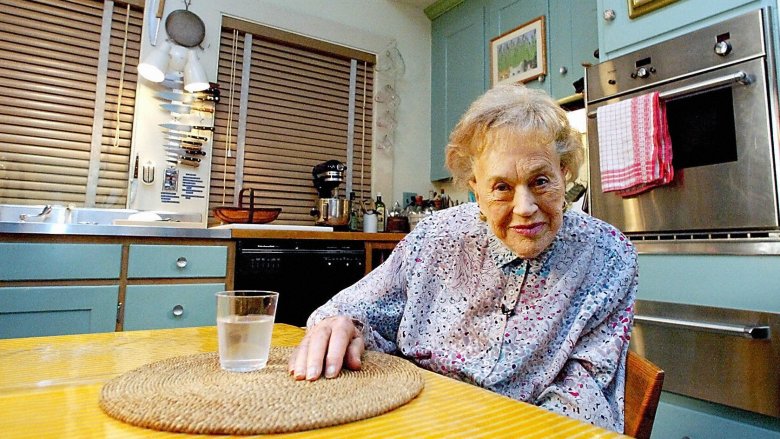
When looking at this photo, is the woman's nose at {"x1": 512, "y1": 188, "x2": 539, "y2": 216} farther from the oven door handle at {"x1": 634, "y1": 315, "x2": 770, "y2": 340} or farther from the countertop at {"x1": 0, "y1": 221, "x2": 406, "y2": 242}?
the countertop at {"x1": 0, "y1": 221, "x2": 406, "y2": 242}

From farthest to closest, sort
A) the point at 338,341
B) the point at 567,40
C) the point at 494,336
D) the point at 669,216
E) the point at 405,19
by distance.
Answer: the point at 405,19
the point at 567,40
the point at 669,216
the point at 494,336
the point at 338,341

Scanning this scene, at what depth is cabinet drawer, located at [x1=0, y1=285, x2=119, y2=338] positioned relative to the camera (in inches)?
76.8

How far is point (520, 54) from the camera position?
318 centimetres

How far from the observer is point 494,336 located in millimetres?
890

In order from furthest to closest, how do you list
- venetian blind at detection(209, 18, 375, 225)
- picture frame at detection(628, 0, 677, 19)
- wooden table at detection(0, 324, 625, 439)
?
venetian blind at detection(209, 18, 375, 225)
picture frame at detection(628, 0, 677, 19)
wooden table at detection(0, 324, 625, 439)

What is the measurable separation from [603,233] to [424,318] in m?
0.41

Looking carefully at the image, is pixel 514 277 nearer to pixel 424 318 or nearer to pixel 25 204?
pixel 424 318

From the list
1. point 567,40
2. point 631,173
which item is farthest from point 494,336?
point 567,40

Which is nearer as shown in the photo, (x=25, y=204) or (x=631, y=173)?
(x=631, y=173)

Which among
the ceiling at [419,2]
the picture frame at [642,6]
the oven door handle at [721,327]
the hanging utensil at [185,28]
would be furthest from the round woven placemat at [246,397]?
the ceiling at [419,2]

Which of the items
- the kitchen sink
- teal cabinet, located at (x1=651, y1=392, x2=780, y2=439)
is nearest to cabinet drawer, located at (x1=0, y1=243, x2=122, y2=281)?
the kitchen sink

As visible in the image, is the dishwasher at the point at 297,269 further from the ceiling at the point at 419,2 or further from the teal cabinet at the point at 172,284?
the ceiling at the point at 419,2

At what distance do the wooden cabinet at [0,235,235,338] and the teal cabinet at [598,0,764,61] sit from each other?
209 cm

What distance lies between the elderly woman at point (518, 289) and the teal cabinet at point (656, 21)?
49.8 inches
